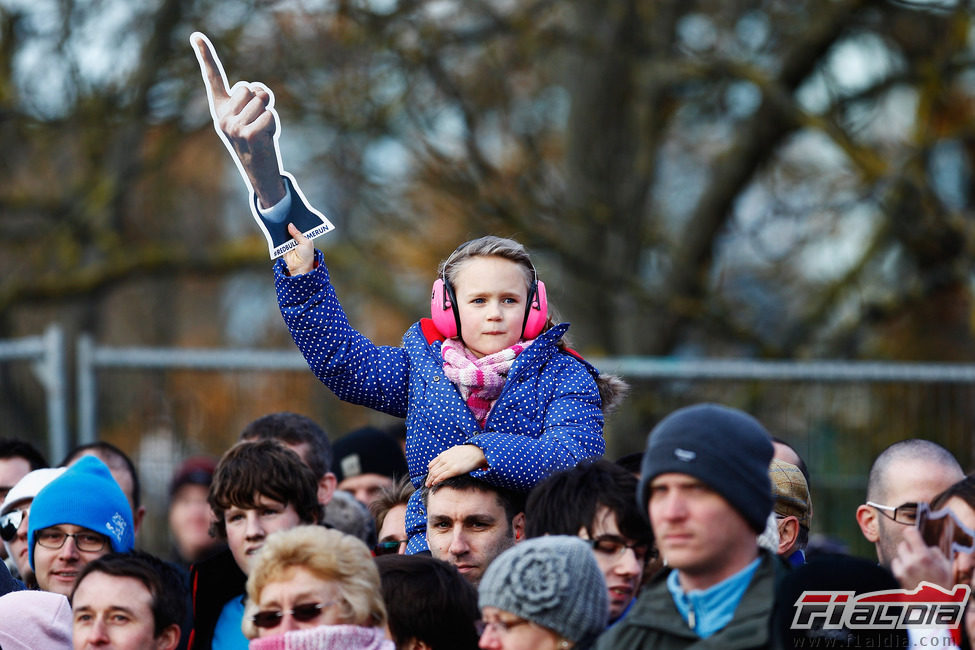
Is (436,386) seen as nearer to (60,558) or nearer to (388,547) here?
(388,547)

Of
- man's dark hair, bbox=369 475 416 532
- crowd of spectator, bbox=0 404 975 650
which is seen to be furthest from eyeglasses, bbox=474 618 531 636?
man's dark hair, bbox=369 475 416 532

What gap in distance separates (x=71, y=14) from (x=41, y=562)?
8.15 meters

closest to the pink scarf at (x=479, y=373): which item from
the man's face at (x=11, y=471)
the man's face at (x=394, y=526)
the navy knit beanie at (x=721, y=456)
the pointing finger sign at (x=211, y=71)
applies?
the man's face at (x=394, y=526)

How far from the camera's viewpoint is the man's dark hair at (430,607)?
3627 mm

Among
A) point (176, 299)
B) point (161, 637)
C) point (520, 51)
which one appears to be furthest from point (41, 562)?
point (176, 299)

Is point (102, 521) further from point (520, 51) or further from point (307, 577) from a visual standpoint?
point (520, 51)

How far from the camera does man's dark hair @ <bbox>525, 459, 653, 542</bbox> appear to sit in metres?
3.55

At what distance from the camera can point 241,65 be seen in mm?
11906

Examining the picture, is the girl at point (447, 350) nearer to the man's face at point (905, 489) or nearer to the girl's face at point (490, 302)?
the girl's face at point (490, 302)

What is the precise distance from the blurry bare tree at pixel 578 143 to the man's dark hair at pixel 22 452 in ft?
16.1

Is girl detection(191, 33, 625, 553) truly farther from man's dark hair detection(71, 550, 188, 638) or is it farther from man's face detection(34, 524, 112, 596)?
man's face detection(34, 524, 112, 596)

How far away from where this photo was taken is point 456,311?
4.21 m

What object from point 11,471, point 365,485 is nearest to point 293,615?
point 11,471
